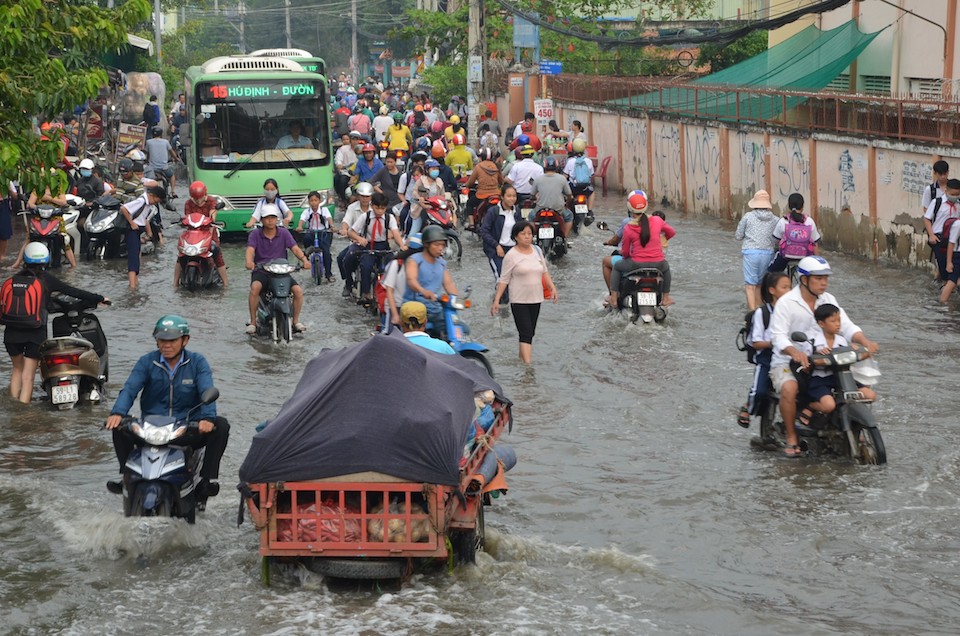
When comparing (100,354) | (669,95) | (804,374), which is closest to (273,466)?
(804,374)

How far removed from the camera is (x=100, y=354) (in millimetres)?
13039

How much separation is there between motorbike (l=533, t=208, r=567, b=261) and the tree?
1006 centimetres

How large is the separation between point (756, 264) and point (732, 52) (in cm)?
3098

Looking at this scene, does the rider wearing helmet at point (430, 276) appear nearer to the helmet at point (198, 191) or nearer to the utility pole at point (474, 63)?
the helmet at point (198, 191)

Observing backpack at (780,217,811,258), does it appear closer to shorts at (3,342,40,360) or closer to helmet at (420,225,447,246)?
helmet at (420,225,447,246)

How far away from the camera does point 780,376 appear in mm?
10320

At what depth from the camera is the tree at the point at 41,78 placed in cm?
1045

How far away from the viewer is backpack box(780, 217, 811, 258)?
1550 cm

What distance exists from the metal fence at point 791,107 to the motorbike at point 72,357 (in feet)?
37.6

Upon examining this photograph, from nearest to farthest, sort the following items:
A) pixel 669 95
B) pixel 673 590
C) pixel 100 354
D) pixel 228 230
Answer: pixel 673 590 < pixel 100 354 < pixel 228 230 < pixel 669 95

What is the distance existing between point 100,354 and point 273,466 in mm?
6112

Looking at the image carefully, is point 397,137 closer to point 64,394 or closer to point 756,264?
point 756,264

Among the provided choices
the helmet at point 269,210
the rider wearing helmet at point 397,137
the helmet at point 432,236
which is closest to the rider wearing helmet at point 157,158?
the rider wearing helmet at point 397,137

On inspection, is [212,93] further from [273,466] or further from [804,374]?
[273,466]
